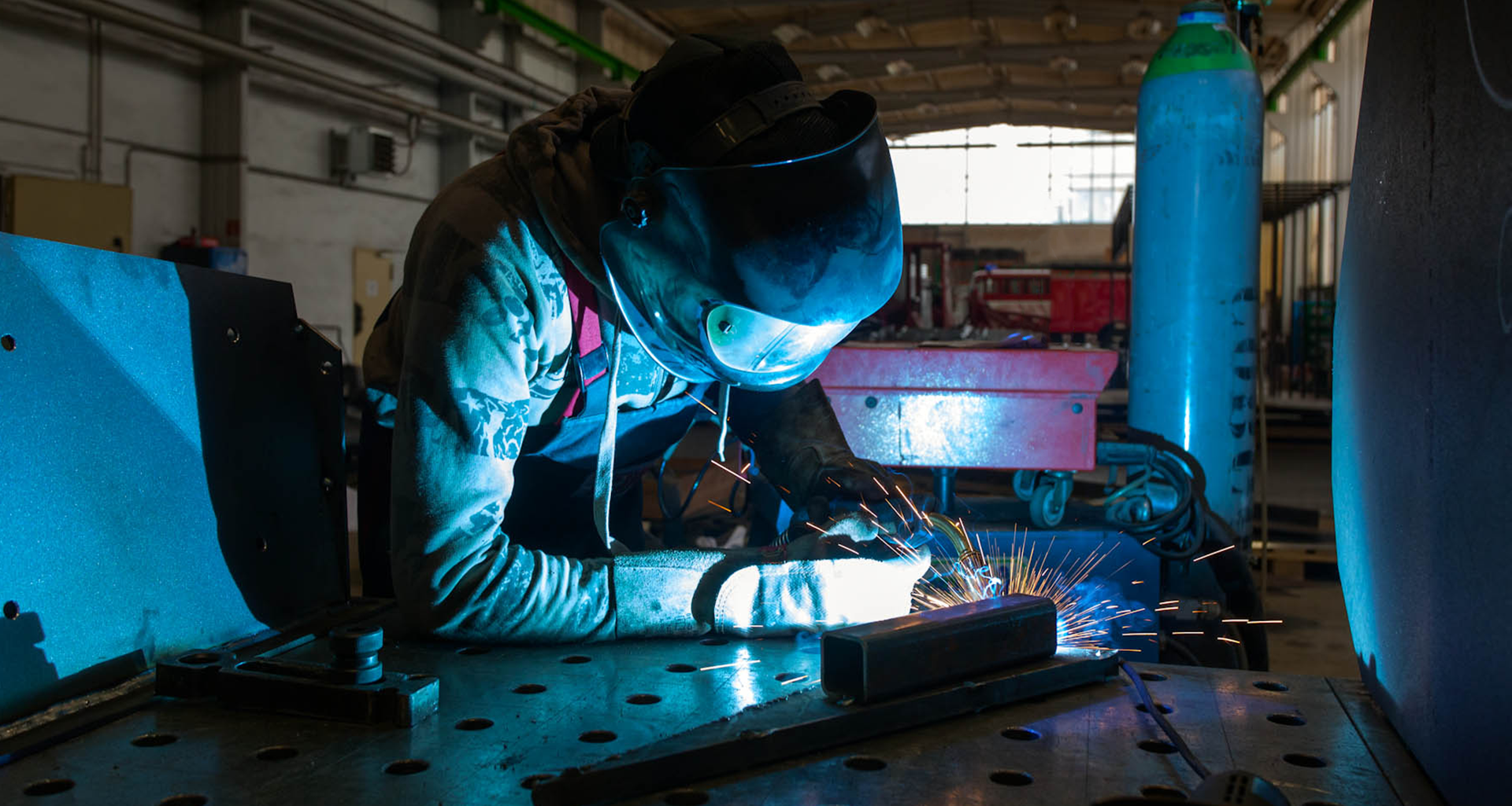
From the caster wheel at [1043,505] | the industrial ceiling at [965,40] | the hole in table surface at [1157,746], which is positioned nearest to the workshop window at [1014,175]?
the industrial ceiling at [965,40]

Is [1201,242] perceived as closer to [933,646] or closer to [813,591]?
[813,591]

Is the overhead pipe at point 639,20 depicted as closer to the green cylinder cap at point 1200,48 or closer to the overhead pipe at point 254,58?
the overhead pipe at point 254,58

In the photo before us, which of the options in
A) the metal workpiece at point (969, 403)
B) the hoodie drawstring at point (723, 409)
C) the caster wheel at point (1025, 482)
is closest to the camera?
the hoodie drawstring at point (723, 409)

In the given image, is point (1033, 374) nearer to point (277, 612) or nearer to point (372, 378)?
point (372, 378)

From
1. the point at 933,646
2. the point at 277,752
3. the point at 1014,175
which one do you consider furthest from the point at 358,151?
the point at 1014,175

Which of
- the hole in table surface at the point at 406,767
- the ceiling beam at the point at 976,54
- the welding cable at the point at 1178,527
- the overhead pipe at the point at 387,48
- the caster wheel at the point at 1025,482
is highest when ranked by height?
the ceiling beam at the point at 976,54

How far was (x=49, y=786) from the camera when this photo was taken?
0.88 meters

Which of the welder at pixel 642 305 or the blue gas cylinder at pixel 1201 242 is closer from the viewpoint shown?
the welder at pixel 642 305

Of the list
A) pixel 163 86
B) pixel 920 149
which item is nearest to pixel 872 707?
pixel 163 86

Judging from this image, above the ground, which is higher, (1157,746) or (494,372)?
(494,372)

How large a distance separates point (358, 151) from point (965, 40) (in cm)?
806

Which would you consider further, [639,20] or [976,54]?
[976,54]

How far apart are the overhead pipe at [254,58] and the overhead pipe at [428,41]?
0.42 metres

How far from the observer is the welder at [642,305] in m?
1.25
